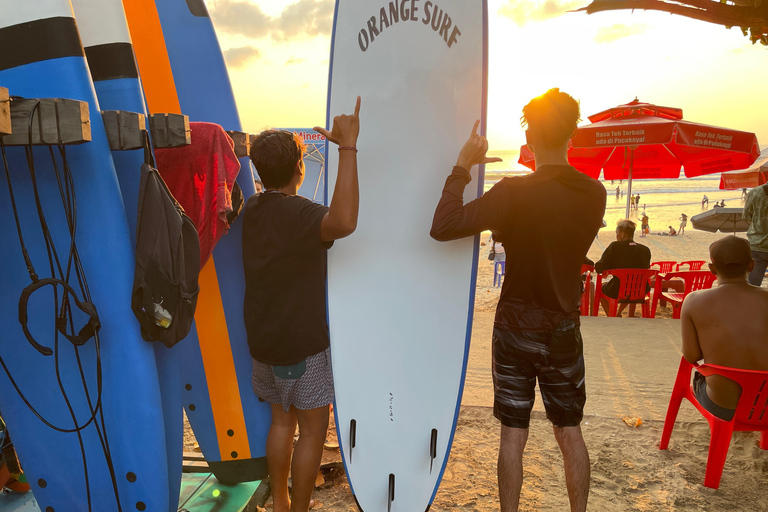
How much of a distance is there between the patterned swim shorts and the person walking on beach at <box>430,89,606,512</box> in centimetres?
63

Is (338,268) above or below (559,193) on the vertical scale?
below

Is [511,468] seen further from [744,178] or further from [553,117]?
[744,178]

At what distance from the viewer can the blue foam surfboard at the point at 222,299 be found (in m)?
2.20

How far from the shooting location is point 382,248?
6.81ft

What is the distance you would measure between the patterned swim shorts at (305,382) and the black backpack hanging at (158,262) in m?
0.41

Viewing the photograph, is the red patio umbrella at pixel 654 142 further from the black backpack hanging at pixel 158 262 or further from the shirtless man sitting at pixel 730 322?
the black backpack hanging at pixel 158 262

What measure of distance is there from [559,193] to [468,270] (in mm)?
609

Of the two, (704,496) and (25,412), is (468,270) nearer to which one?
(704,496)

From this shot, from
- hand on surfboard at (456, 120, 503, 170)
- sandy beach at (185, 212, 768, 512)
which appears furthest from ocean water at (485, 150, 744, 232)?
hand on surfboard at (456, 120, 503, 170)

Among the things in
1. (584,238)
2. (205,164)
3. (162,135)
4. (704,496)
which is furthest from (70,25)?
(704,496)

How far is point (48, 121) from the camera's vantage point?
127cm

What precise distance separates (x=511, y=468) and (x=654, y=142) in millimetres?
5374

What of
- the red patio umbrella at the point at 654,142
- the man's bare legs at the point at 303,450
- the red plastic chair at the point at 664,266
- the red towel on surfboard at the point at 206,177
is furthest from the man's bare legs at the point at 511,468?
the red plastic chair at the point at 664,266

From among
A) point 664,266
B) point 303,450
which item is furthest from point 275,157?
point 664,266
